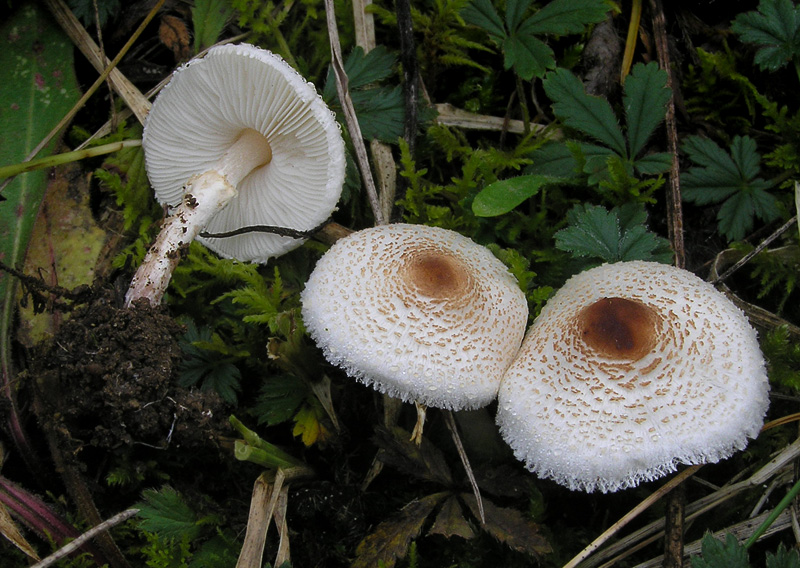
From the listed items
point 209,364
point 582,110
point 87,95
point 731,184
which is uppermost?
point 87,95

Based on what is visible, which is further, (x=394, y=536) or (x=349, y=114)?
(x=349, y=114)

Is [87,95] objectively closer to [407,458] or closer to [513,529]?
[407,458]

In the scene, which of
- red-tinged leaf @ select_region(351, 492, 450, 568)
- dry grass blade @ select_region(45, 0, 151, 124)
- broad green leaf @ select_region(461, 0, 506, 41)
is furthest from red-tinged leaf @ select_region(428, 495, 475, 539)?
dry grass blade @ select_region(45, 0, 151, 124)

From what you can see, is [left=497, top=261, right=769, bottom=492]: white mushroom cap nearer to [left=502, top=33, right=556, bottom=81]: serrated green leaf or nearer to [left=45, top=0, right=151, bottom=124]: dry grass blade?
[left=502, top=33, right=556, bottom=81]: serrated green leaf

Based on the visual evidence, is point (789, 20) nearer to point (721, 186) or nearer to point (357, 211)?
point (721, 186)

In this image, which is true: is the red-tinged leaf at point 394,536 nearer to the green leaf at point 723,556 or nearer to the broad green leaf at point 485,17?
the green leaf at point 723,556

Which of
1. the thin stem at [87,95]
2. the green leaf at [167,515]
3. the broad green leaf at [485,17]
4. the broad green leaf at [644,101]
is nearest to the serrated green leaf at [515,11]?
the broad green leaf at [485,17]

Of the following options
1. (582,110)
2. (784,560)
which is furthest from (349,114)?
(784,560)
